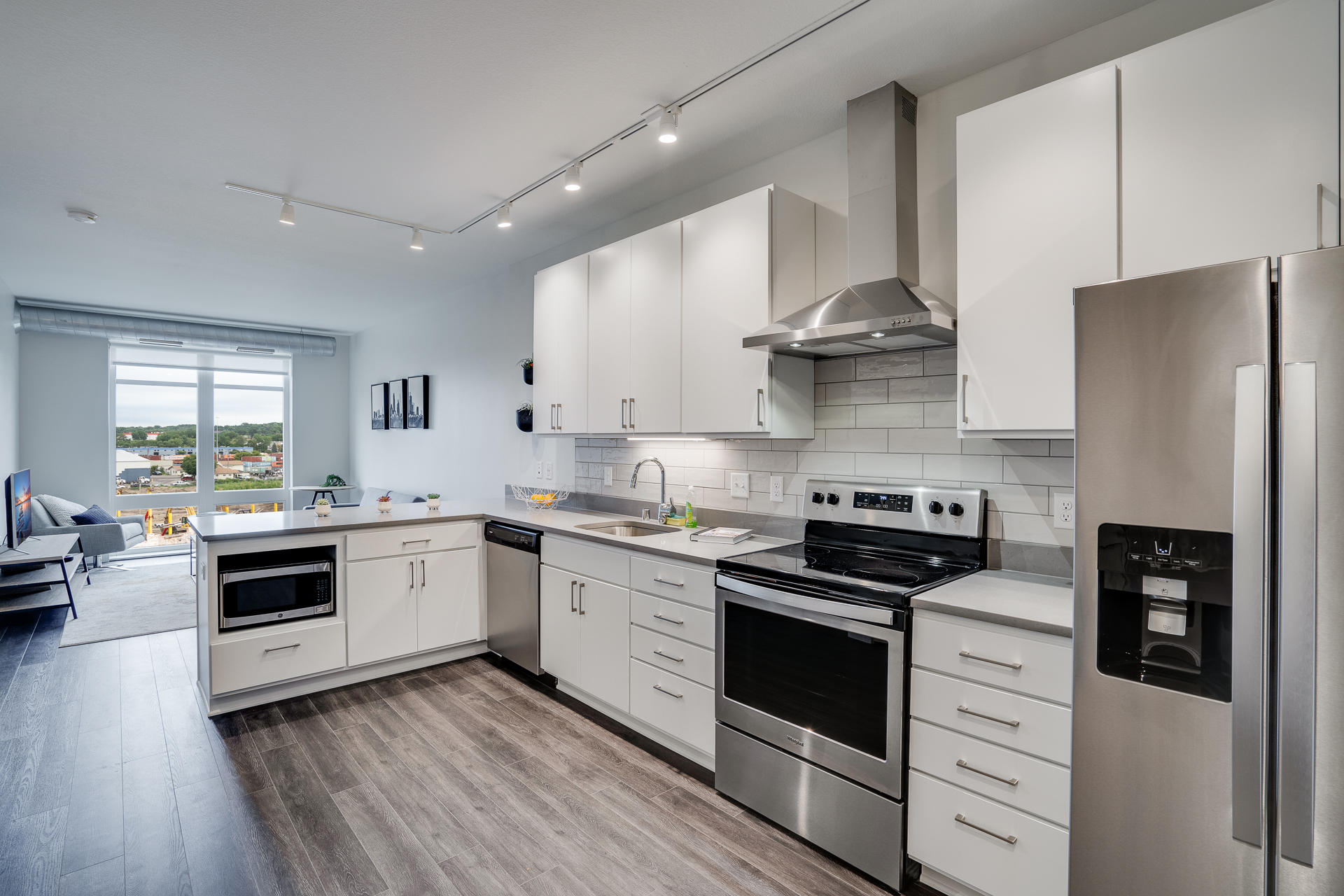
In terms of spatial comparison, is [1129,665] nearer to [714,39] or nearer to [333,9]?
[714,39]

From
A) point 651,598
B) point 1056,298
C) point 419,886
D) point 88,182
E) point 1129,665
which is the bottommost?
point 419,886

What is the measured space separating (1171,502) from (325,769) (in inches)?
118

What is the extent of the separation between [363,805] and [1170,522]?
2660 millimetres

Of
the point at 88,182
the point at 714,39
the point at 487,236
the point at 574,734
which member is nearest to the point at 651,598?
the point at 574,734

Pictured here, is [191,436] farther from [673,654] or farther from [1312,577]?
[1312,577]

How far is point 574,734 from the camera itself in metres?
2.96

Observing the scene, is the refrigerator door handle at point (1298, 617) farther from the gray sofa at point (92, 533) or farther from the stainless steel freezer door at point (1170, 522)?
the gray sofa at point (92, 533)

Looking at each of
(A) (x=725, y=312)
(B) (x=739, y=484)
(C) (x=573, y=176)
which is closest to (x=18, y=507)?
(C) (x=573, y=176)

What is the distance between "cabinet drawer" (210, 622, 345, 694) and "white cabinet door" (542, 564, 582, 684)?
1082mm

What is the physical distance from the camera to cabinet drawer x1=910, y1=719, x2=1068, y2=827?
5.36ft

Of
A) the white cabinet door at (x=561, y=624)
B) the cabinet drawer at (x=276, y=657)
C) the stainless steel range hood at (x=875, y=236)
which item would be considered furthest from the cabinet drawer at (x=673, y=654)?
the cabinet drawer at (x=276, y=657)

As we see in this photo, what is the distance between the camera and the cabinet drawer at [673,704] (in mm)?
2502

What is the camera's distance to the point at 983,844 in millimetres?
1758

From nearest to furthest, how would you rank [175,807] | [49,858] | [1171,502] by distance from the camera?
[1171,502] < [49,858] < [175,807]
